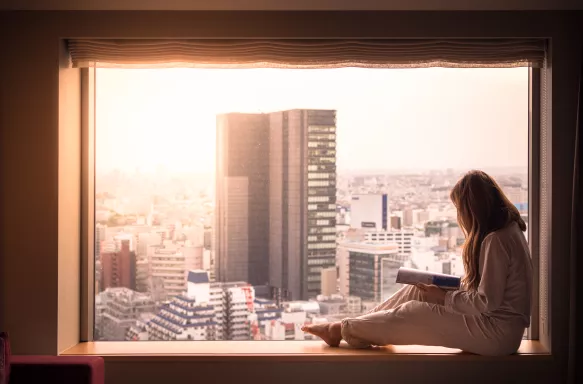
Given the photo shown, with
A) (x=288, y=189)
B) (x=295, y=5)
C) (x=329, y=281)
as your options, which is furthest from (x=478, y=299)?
(x=295, y=5)

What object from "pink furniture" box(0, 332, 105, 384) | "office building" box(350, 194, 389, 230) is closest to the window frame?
"office building" box(350, 194, 389, 230)

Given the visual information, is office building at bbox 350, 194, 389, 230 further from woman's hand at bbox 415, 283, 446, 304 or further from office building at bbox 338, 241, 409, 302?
woman's hand at bbox 415, 283, 446, 304

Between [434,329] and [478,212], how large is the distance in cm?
65

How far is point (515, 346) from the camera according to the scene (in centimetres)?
357

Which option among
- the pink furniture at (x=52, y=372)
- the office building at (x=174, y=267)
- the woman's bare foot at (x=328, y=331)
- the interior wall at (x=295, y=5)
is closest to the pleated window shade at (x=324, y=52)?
the interior wall at (x=295, y=5)

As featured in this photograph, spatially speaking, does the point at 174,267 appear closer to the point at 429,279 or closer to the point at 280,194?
the point at 280,194

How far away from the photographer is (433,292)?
3.66 m

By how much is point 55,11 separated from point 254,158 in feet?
4.47

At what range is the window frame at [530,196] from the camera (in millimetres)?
3842

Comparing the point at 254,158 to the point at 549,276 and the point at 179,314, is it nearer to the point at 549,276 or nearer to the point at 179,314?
the point at 179,314

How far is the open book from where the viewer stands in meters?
3.58

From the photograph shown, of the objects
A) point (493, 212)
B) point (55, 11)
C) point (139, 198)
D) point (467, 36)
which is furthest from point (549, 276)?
point (55, 11)

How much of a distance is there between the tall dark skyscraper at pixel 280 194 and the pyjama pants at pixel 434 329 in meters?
0.48

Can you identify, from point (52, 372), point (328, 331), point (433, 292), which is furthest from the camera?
point (328, 331)
